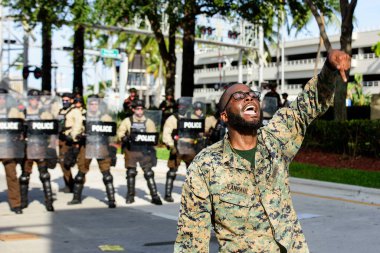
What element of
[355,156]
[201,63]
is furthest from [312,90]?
[201,63]

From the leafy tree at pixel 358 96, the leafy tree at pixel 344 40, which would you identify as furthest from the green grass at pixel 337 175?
the leafy tree at pixel 358 96

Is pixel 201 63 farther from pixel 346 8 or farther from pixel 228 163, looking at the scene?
pixel 228 163

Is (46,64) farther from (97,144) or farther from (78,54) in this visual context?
(97,144)

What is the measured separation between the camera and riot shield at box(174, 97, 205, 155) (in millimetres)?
11922

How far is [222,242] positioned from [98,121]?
835cm

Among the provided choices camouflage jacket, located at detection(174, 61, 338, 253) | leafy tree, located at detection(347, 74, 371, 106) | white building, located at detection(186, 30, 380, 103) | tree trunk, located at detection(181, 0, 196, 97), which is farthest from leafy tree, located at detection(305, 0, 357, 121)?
white building, located at detection(186, 30, 380, 103)

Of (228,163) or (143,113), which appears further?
(143,113)

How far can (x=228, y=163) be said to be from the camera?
3.38m

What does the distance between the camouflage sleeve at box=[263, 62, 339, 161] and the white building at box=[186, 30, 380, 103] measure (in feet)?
177

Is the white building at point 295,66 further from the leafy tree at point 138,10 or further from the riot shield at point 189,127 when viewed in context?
the riot shield at point 189,127

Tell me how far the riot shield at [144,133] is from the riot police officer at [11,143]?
1831mm

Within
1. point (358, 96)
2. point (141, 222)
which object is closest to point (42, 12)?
point (141, 222)

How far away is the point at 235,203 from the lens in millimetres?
3342

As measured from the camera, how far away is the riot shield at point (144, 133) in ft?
37.6
